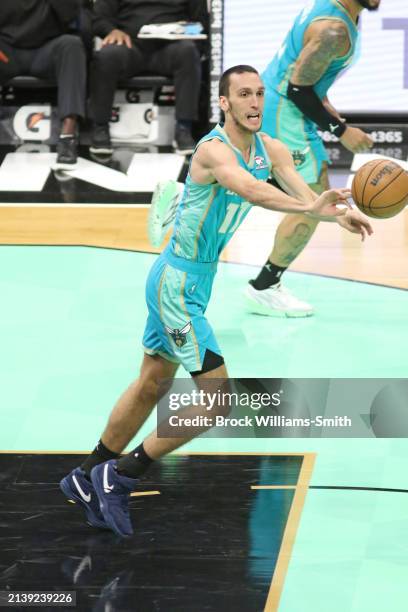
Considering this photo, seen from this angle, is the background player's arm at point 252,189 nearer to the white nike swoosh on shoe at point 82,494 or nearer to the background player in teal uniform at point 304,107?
the white nike swoosh on shoe at point 82,494

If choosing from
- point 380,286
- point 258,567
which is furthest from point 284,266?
point 258,567

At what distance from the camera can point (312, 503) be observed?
220 inches

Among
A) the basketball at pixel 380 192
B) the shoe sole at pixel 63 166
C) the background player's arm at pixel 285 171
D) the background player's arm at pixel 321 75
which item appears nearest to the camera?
the background player's arm at pixel 285 171

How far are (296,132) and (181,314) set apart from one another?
3115 mm

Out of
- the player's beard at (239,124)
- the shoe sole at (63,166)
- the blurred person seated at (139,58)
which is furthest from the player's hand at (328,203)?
the blurred person seated at (139,58)

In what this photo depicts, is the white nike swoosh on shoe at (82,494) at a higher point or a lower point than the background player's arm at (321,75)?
lower

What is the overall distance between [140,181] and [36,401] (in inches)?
200

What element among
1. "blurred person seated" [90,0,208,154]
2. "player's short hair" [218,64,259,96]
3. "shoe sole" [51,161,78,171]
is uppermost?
"player's short hair" [218,64,259,96]

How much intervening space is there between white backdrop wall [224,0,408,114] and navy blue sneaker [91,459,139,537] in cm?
794

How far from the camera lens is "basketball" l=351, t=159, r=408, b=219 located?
5.66m

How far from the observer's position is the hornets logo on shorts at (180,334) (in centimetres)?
517

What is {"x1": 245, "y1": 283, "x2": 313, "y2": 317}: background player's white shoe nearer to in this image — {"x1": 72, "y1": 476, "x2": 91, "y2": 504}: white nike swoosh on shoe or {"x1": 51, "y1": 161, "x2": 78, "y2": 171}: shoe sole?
{"x1": 72, "y1": 476, "x2": 91, "y2": 504}: white nike swoosh on shoe

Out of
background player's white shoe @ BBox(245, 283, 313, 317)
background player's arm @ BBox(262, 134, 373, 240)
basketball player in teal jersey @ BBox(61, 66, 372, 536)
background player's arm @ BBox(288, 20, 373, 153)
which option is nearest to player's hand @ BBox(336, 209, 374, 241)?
basketball player in teal jersey @ BBox(61, 66, 372, 536)

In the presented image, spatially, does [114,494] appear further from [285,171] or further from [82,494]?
[285,171]
